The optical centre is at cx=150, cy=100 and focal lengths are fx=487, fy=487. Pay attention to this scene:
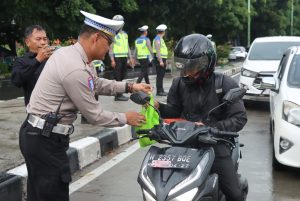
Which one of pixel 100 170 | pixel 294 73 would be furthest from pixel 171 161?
pixel 294 73

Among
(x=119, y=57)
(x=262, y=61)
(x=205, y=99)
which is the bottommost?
(x=262, y=61)

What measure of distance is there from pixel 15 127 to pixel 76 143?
5.90ft

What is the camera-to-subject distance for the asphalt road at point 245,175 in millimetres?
5055

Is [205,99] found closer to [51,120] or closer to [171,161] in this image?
→ [171,161]

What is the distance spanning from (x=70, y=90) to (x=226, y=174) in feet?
3.71

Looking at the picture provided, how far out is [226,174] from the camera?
3.14m

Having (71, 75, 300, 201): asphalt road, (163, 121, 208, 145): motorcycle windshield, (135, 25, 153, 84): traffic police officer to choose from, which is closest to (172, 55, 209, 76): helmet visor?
(163, 121, 208, 145): motorcycle windshield

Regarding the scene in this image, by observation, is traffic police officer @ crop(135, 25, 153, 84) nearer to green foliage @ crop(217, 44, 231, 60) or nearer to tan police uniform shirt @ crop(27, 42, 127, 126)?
tan police uniform shirt @ crop(27, 42, 127, 126)

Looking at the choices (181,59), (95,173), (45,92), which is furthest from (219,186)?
(95,173)

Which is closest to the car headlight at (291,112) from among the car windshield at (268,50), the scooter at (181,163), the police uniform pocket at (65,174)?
the scooter at (181,163)

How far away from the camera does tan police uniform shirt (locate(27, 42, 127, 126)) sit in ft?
9.87

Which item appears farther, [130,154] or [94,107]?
[130,154]

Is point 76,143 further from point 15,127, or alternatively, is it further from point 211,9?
point 211,9

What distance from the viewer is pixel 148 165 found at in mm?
2879
